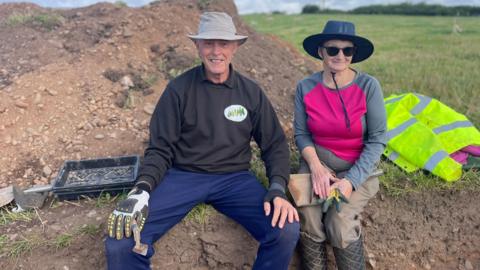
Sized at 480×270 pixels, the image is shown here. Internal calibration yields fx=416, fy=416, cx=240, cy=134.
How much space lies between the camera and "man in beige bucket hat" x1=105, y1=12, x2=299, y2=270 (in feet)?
9.11

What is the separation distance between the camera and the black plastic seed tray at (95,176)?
3.40 m

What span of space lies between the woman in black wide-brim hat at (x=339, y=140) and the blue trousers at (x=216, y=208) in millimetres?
361

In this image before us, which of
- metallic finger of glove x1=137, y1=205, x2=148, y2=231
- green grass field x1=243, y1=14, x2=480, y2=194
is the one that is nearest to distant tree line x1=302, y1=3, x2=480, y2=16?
green grass field x1=243, y1=14, x2=480, y2=194

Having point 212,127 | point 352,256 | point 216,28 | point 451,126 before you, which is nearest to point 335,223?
point 352,256

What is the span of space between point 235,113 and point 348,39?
3.23 feet

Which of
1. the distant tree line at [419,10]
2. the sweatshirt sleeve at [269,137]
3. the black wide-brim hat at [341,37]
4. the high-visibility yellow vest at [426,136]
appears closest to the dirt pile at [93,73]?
the high-visibility yellow vest at [426,136]

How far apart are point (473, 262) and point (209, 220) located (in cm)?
230

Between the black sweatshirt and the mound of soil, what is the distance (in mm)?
489

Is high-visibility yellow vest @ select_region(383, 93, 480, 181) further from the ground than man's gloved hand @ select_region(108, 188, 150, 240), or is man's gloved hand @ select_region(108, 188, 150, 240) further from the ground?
man's gloved hand @ select_region(108, 188, 150, 240)

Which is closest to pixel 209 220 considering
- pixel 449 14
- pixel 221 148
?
pixel 221 148

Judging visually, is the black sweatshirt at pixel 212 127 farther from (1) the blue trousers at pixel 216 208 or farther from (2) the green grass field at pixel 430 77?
(2) the green grass field at pixel 430 77

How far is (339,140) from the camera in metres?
3.21

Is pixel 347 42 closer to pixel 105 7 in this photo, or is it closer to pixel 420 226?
pixel 420 226

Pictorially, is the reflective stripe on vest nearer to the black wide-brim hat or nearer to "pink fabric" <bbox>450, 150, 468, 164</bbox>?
"pink fabric" <bbox>450, 150, 468, 164</bbox>
